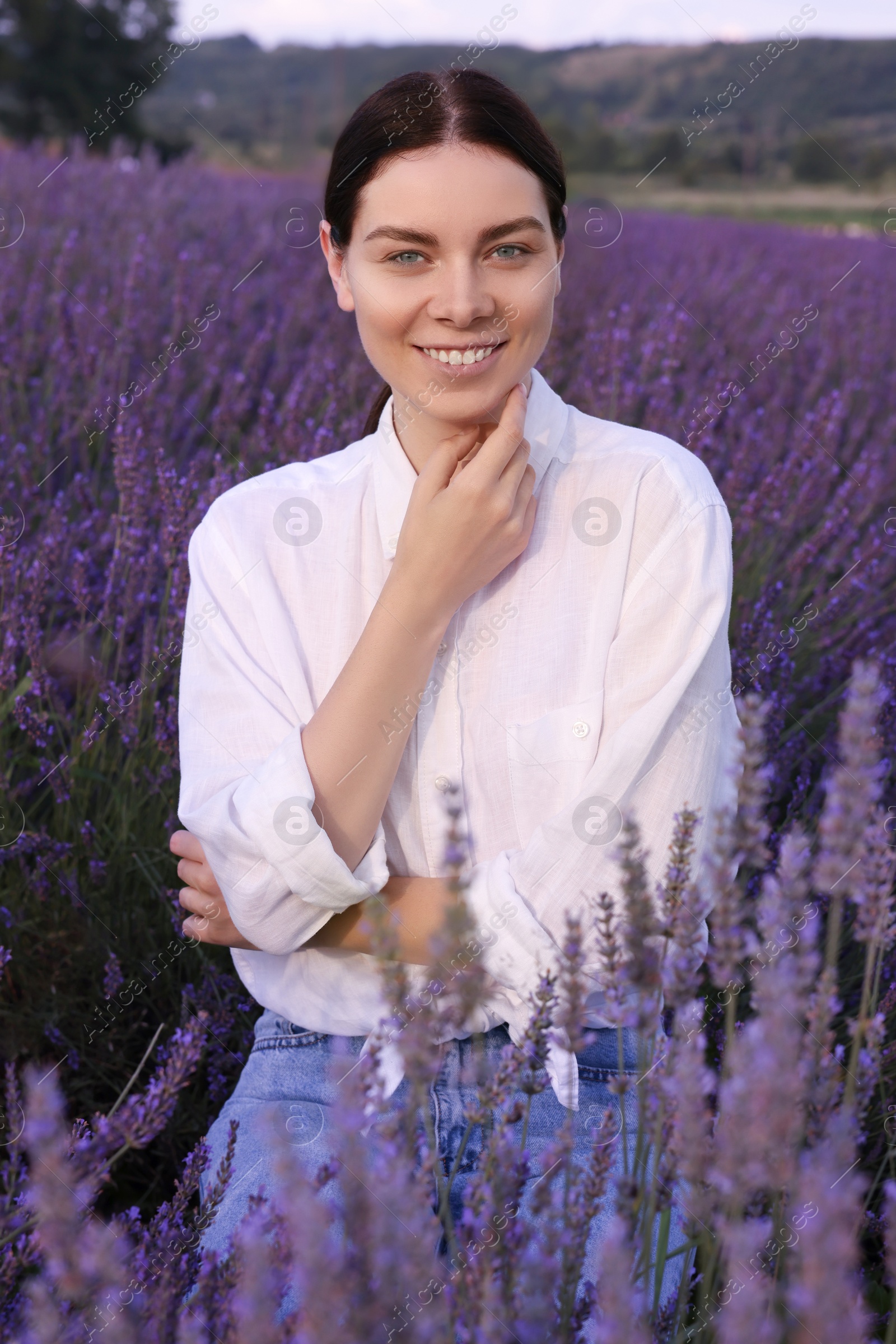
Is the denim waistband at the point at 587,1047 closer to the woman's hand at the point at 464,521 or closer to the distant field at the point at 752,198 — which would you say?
the woman's hand at the point at 464,521

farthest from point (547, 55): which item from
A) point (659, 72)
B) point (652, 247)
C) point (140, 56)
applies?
point (652, 247)

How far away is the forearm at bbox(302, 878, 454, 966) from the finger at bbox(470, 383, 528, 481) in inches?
21.7

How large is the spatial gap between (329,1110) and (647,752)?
0.64 m

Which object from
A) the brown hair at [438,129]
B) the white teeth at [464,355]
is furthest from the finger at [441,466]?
the brown hair at [438,129]

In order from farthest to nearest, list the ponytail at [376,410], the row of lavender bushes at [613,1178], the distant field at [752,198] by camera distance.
Result: the distant field at [752,198], the ponytail at [376,410], the row of lavender bushes at [613,1178]

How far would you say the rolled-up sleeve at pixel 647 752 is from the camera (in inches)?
53.9

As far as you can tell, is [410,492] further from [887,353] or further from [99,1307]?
[887,353]

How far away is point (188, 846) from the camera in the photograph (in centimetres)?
158

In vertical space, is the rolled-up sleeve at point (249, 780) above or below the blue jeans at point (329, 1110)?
above

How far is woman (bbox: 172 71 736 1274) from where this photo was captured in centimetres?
140

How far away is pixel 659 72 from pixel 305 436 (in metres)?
112

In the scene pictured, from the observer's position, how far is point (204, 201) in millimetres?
6297

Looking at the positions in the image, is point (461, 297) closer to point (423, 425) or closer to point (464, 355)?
point (464, 355)

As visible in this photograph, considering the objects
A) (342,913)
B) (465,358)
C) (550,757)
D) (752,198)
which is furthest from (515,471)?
(752,198)
